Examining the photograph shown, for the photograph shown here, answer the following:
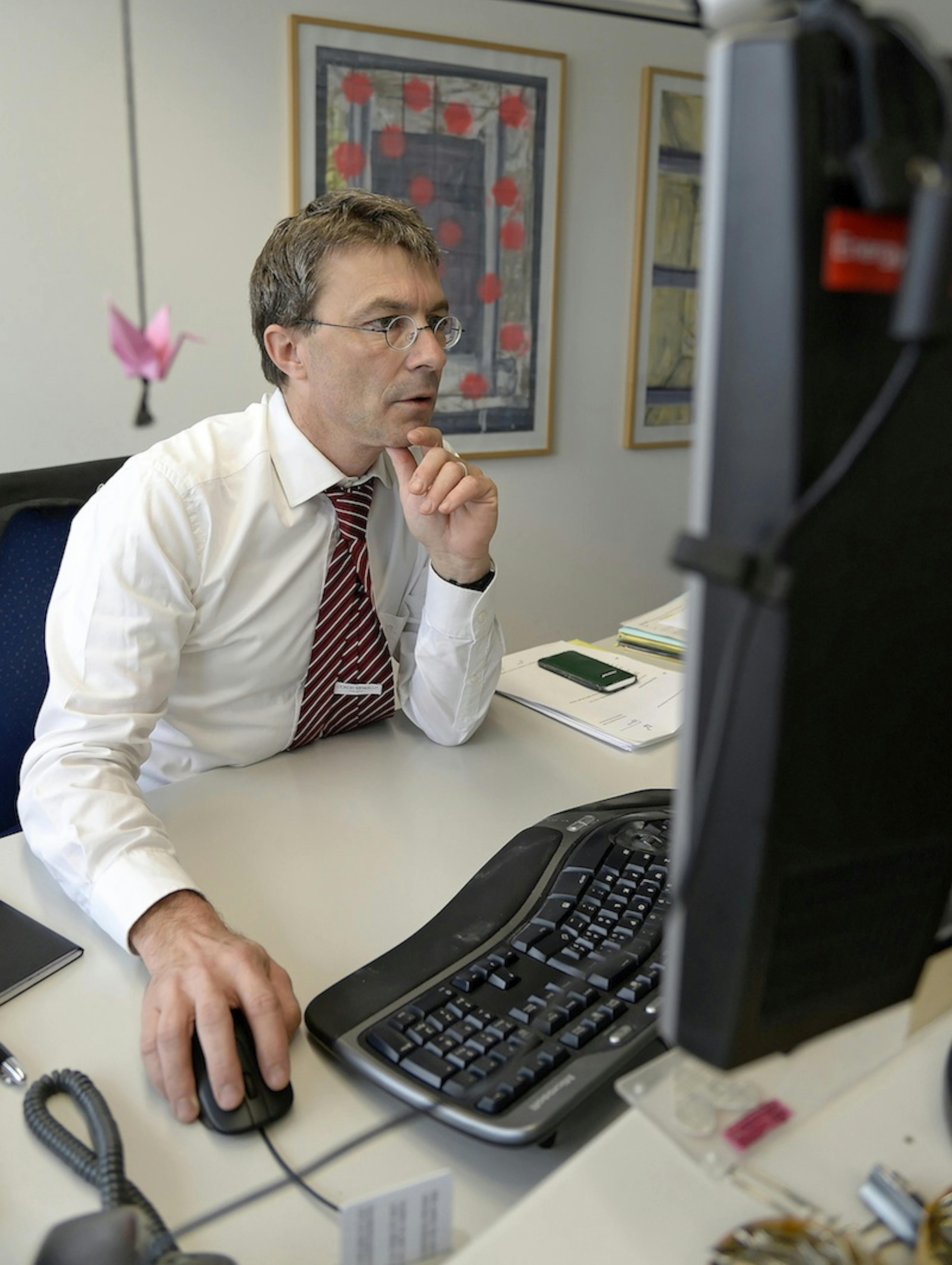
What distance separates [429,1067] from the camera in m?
0.70

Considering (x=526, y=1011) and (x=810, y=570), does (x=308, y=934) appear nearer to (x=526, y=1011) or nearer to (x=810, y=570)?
(x=526, y=1011)

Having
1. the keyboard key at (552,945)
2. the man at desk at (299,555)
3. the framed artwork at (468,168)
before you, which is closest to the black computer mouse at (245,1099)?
the keyboard key at (552,945)

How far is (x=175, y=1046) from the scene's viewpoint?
A: 0.72 meters

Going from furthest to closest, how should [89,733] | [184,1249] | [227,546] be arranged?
[227,546]
[89,733]
[184,1249]

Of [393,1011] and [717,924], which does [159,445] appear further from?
[717,924]

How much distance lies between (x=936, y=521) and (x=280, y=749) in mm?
1001

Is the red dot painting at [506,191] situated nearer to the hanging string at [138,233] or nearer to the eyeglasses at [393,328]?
the eyeglasses at [393,328]

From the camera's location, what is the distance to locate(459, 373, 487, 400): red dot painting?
3.05m

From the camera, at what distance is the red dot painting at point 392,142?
274cm

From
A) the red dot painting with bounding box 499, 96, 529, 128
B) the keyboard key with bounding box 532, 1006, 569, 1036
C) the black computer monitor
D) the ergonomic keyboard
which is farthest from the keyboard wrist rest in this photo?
the red dot painting with bounding box 499, 96, 529, 128

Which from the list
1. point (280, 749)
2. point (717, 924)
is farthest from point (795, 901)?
point (280, 749)

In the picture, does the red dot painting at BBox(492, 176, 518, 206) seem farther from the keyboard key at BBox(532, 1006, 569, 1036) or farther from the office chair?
the keyboard key at BBox(532, 1006, 569, 1036)

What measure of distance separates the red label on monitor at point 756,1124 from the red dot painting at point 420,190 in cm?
264

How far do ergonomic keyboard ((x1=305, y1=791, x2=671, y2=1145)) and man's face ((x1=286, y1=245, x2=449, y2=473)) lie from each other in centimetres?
66
